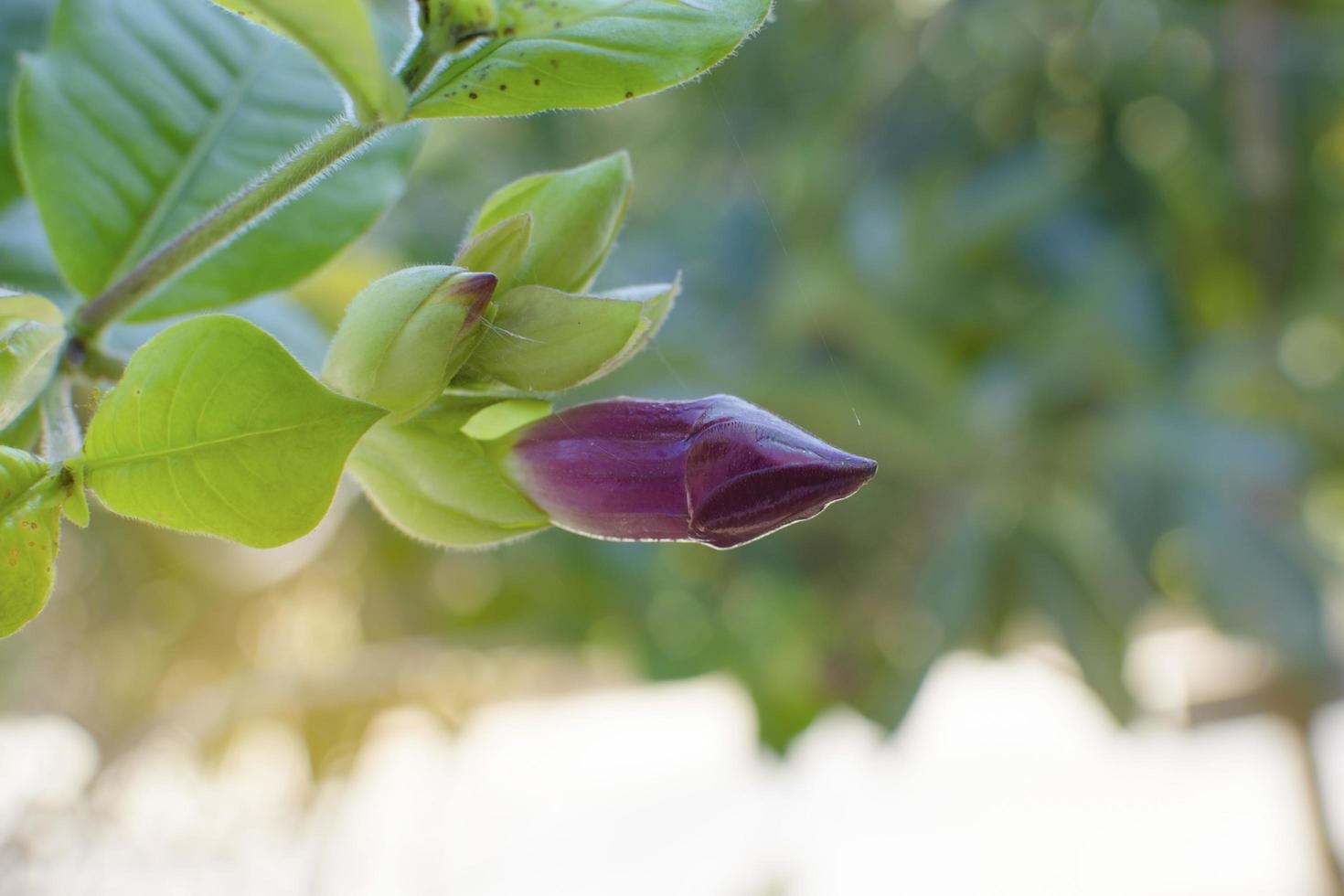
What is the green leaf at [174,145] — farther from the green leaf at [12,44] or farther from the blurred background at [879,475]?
the blurred background at [879,475]

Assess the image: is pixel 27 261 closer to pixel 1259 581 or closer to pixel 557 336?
pixel 557 336

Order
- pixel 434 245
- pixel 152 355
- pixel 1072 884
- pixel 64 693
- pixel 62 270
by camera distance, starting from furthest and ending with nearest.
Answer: pixel 1072 884 → pixel 64 693 → pixel 434 245 → pixel 62 270 → pixel 152 355

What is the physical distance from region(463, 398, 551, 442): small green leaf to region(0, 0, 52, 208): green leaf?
30 cm

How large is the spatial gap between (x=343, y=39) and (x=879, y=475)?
4.68 ft

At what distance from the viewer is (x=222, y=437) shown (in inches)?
11.5

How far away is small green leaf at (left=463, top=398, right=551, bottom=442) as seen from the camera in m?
0.35

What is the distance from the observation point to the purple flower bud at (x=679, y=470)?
0.29 meters

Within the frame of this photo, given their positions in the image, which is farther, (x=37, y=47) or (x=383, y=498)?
(x=37, y=47)

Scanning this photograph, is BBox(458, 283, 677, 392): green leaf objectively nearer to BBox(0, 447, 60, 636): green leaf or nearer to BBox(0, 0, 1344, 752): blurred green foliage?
BBox(0, 447, 60, 636): green leaf

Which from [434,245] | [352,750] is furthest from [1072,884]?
[434,245]

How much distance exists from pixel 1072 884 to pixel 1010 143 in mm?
Result: 2304

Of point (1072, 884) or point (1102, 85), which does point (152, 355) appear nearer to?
point (1102, 85)

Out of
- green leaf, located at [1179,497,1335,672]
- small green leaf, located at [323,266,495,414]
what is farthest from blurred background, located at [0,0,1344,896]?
small green leaf, located at [323,266,495,414]

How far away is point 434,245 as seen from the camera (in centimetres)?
127
